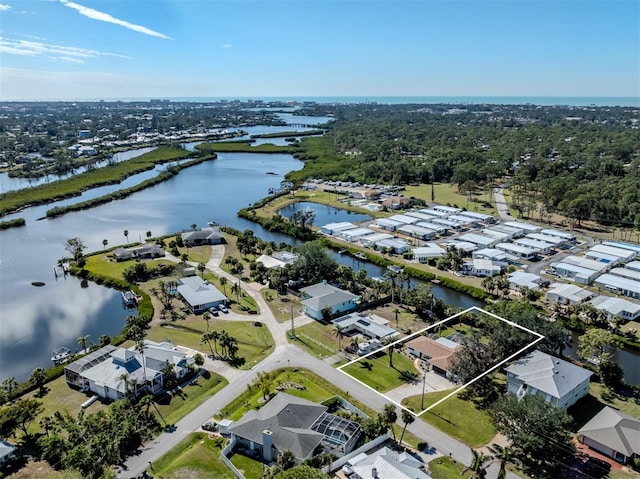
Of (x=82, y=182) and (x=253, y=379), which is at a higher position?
(x=82, y=182)

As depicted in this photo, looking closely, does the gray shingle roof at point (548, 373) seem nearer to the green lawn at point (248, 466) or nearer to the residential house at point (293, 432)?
the residential house at point (293, 432)

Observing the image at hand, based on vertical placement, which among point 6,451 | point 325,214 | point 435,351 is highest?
point 6,451

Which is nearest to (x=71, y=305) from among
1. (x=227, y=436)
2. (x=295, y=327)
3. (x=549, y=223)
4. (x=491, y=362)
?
(x=295, y=327)

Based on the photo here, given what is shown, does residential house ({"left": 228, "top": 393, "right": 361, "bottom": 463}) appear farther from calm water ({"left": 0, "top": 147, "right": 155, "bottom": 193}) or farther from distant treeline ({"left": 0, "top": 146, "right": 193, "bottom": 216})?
calm water ({"left": 0, "top": 147, "right": 155, "bottom": 193})

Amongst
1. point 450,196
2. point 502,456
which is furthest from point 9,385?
point 450,196

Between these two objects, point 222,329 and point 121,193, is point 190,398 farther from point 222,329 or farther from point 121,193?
point 121,193

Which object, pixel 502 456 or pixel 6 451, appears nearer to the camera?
pixel 502 456
